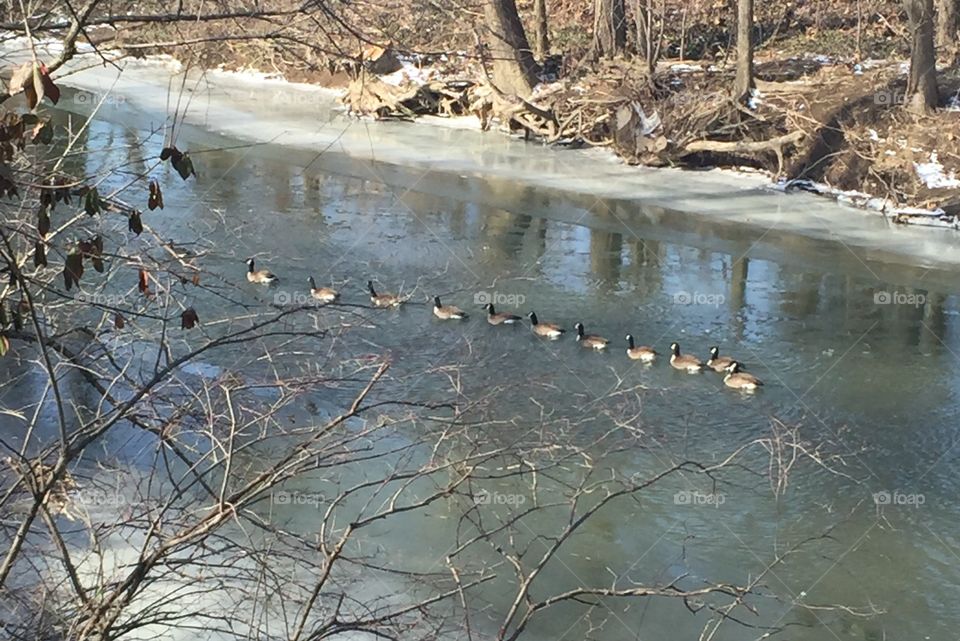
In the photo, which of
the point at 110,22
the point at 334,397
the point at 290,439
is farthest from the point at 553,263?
the point at 110,22

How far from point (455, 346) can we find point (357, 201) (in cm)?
581

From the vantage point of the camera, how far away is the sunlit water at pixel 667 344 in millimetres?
7676

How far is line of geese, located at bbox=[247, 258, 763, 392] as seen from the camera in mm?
10523

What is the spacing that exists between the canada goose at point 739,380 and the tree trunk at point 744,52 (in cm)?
964

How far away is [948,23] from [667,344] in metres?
14.0

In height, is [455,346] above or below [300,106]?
below

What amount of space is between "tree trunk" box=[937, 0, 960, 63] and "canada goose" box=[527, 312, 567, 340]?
45.1 feet

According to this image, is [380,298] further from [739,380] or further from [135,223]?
[135,223]

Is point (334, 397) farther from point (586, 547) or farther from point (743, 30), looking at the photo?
point (743, 30)

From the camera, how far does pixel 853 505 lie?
8.52 m

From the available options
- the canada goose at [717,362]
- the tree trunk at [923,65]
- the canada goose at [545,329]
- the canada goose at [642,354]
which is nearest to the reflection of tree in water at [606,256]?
the canada goose at [545,329]

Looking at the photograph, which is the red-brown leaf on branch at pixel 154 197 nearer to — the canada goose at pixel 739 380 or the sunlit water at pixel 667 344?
the sunlit water at pixel 667 344

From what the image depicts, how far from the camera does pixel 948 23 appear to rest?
873 inches

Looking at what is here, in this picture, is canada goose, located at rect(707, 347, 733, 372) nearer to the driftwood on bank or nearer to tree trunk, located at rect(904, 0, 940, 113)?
tree trunk, located at rect(904, 0, 940, 113)
